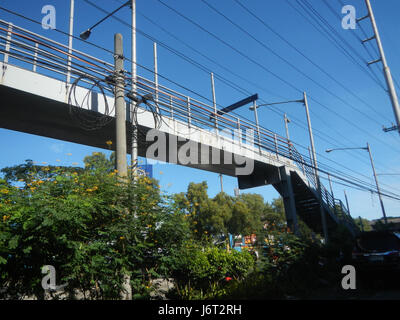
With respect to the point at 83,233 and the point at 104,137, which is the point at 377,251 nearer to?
the point at 83,233

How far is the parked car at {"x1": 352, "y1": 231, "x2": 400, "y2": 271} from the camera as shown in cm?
815

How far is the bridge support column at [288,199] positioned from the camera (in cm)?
1552

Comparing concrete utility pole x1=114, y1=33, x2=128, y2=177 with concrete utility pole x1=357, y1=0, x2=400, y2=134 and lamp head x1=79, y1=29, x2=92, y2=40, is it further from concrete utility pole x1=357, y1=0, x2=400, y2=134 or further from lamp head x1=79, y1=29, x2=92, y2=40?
concrete utility pole x1=357, y1=0, x2=400, y2=134

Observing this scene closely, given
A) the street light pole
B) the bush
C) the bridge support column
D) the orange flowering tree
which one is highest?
the street light pole

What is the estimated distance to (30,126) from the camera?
371 inches

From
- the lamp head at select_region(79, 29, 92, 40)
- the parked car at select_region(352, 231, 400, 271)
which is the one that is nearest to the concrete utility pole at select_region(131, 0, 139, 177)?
the lamp head at select_region(79, 29, 92, 40)

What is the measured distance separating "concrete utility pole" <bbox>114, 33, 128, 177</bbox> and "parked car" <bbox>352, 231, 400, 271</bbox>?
771 cm

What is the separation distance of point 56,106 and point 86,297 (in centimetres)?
576

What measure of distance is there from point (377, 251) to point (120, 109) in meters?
8.99

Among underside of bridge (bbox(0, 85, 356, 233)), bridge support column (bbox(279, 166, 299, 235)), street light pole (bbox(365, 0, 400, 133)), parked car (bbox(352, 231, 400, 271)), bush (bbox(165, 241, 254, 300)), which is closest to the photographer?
bush (bbox(165, 241, 254, 300))

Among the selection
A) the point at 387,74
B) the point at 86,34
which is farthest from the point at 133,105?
the point at 387,74

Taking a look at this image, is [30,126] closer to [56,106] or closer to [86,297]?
[56,106]
